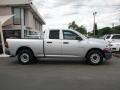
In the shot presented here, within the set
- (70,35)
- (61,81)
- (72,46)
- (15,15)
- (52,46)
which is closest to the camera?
(61,81)

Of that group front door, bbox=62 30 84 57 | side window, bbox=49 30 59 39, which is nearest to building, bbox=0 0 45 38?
side window, bbox=49 30 59 39

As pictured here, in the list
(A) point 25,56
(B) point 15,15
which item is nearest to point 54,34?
(A) point 25,56

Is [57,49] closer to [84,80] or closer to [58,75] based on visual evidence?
[58,75]

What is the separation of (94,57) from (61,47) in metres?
1.85

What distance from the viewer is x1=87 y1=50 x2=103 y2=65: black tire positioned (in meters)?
13.7

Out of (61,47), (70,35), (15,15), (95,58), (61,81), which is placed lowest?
(61,81)

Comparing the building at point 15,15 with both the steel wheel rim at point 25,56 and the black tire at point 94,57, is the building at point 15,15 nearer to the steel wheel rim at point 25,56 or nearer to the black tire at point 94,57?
the steel wheel rim at point 25,56

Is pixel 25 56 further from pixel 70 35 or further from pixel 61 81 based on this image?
pixel 61 81

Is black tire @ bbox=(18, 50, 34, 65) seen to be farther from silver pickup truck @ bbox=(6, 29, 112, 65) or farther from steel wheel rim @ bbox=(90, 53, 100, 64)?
steel wheel rim @ bbox=(90, 53, 100, 64)

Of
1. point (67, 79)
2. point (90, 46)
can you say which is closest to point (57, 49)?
point (90, 46)

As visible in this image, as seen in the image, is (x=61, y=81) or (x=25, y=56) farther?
(x=25, y=56)

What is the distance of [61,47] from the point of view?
13812mm

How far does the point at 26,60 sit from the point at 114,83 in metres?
6.51

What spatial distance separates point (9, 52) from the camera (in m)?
14.1
